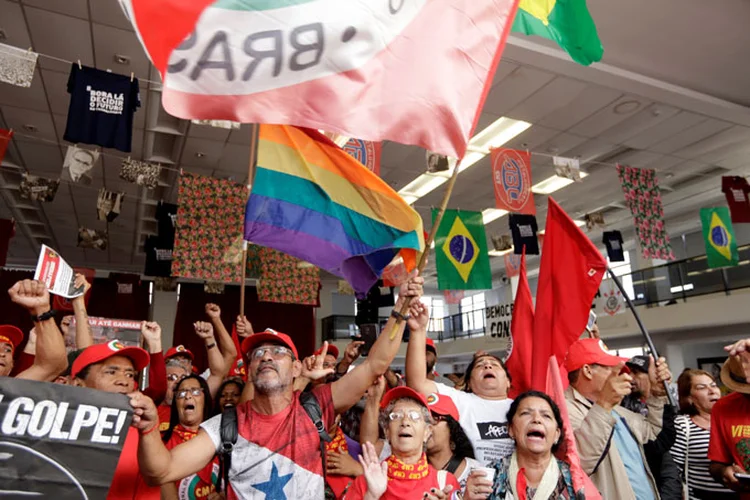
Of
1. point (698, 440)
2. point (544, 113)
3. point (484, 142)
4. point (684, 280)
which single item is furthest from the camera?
point (684, 280)

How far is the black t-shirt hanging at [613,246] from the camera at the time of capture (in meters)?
10.8

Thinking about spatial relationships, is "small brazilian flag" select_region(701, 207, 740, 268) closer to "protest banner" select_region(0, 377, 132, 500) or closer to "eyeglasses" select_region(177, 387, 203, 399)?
"eyeglasses" select_region(177, 387, 203, 399)

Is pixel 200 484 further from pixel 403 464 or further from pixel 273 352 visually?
pixel 403 464

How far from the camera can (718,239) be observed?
31.4ft

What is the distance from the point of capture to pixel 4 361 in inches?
109

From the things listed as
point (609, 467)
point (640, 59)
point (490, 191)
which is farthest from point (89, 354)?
point (490, 191)

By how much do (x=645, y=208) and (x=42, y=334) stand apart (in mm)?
8526

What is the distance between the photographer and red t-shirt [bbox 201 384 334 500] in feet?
6.52

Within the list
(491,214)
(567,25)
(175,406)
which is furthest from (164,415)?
(491,214)

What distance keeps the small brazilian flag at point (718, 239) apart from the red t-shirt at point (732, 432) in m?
7.96

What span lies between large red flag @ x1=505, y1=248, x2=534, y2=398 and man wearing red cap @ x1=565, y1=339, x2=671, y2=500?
0.26 meters

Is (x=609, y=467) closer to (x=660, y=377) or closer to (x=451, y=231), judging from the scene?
(x=660, y=377)

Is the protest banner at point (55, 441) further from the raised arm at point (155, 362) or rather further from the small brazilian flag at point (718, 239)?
the small brazilian flag at point (718, 239)

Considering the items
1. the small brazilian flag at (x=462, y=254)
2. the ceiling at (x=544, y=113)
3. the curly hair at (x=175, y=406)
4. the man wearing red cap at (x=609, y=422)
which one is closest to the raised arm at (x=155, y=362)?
the curly hair at (x=175, y=406)
